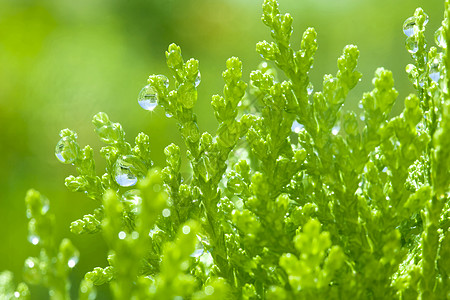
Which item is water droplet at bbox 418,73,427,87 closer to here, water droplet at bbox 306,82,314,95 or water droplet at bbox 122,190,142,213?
water droplet at bbox 306,82,314,95

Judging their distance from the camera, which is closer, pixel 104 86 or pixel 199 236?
pixel 199 236

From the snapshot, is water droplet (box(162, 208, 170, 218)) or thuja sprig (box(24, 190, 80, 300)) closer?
thuja sprig (box(24, 190, 80, 300))

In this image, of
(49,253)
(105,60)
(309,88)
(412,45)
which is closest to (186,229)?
(49,253)

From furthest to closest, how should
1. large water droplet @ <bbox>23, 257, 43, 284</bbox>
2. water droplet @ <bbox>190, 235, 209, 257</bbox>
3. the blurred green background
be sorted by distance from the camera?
the blurred green background, water droplet @ <bbox>190, 235, 209, 257</bbox>, large water droplet @ <bbox>23, 257, 43, 284</bbox>

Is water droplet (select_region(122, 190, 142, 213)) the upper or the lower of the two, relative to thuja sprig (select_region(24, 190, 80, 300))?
upper

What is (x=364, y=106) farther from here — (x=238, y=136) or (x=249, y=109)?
(x=249, y=109)

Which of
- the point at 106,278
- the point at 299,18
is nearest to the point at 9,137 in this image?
the point at 299,18

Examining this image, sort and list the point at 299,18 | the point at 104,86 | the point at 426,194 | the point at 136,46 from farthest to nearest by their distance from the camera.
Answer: the point at 299,18, the point at 136,46, the point at 104,86, the point at 426,194

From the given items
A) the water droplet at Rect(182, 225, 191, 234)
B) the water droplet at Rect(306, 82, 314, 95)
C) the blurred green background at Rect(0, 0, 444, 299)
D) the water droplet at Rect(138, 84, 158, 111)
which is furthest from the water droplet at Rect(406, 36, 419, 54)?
the blurred green background at Rect(0, 0, 444, 299)
